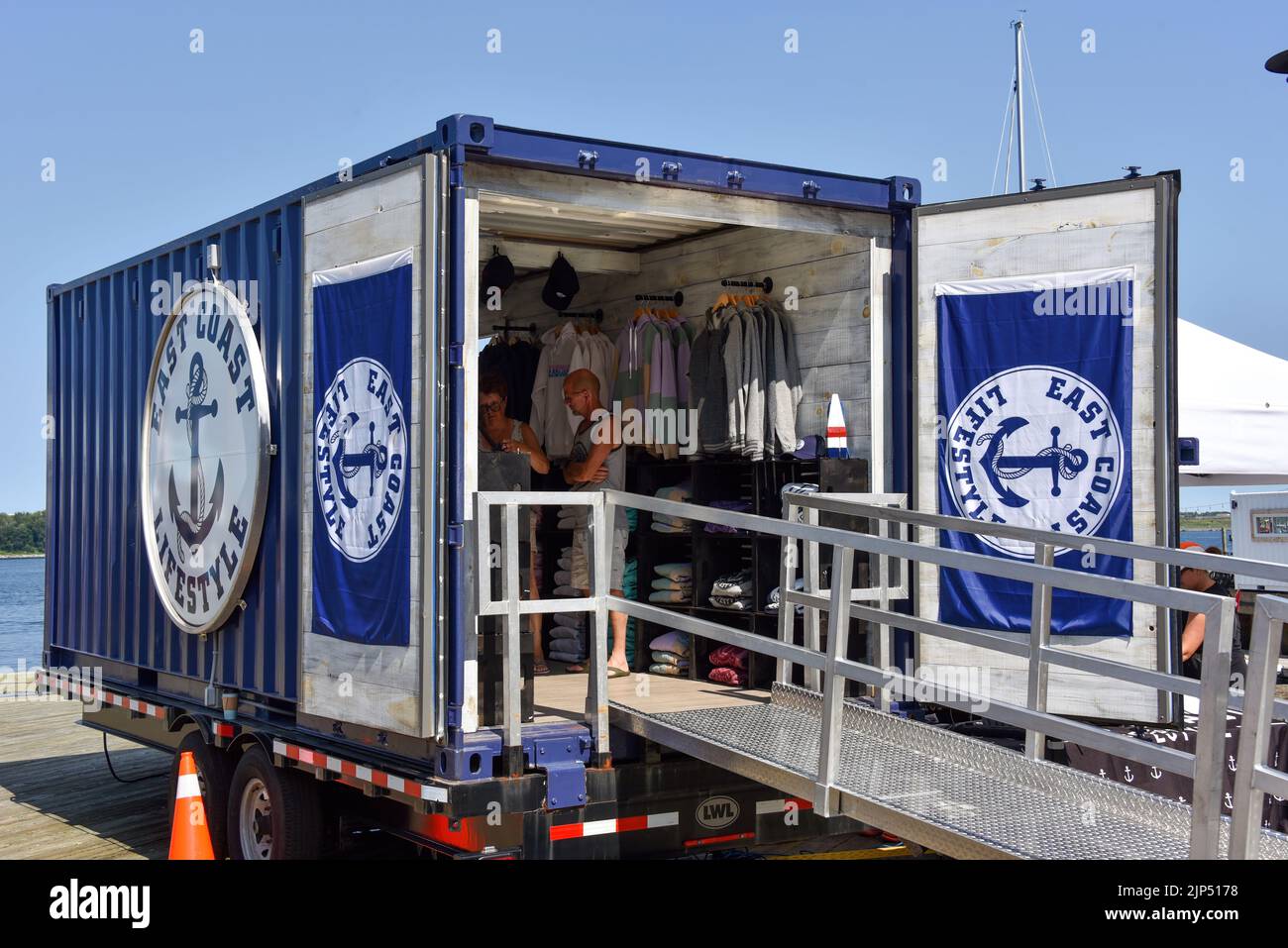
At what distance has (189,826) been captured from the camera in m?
6.98

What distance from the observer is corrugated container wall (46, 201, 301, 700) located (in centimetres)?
704

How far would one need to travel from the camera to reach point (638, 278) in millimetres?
9242

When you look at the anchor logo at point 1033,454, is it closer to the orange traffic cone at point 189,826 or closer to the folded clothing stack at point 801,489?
the folded clothing stack at point 801,489

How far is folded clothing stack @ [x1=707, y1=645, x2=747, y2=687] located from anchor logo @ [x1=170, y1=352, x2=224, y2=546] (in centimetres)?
289

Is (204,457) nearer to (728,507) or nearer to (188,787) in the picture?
(188,787)

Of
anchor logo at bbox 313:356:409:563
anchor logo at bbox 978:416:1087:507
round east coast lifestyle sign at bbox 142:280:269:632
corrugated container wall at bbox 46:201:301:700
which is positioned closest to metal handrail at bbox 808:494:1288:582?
anchor logo at bbox 978:416:1087:507

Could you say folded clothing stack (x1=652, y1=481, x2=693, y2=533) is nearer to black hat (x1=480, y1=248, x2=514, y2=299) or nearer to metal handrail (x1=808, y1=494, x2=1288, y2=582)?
metal handrail (x1=808, y1=494, x2=1288, y2=582)

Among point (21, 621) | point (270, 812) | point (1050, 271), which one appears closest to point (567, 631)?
point (270, 812)

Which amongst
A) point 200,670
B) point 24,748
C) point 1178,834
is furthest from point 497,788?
point 24,748

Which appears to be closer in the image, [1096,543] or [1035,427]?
[1096,543]

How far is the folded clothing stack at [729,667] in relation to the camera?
7.70 m

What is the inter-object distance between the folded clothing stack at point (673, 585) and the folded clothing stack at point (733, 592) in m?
0.37

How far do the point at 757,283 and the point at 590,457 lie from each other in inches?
57.8

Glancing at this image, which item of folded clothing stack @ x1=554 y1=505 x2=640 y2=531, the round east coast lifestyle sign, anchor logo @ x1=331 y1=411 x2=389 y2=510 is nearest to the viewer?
anchor logo @ x1=331 y1=411 x2=389 y2=510
